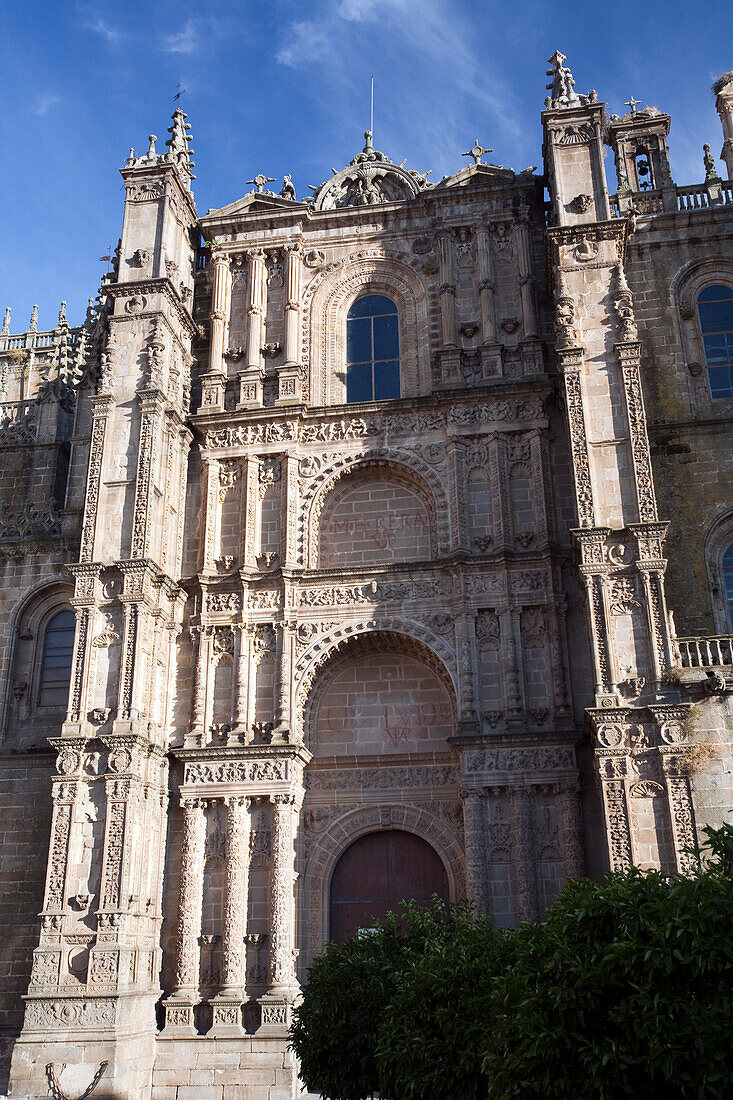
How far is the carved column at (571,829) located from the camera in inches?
778

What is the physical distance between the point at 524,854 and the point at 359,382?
11.7 meters

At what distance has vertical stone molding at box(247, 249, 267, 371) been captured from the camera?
25.8 metres

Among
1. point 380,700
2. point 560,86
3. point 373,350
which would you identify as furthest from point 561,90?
point 380,700

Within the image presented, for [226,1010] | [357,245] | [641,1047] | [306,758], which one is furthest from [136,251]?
[641,1047]

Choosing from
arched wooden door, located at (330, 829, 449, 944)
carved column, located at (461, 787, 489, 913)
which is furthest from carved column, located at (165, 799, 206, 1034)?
carved column, located at (461, 787, 489, 913)

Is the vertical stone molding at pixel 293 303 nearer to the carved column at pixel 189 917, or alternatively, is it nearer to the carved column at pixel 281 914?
the carved column at pixel 281 914

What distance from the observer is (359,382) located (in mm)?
25828

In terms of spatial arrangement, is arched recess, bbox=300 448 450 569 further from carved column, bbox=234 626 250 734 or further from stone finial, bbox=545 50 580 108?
stone finial, bbox=545 50 580 108

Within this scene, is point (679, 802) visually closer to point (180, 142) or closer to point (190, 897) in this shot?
point (190, 897)

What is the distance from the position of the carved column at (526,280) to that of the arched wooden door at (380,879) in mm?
11451

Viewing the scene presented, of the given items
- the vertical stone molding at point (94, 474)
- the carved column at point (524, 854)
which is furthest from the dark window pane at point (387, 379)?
the carved column at point (524, 854)

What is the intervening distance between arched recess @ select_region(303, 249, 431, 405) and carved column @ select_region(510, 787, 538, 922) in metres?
9.64

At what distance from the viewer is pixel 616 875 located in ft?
33.3

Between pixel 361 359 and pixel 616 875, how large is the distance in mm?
17830
